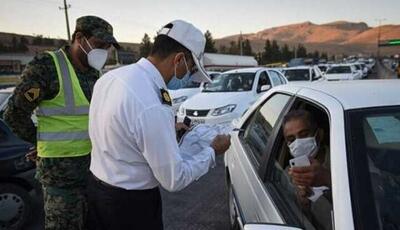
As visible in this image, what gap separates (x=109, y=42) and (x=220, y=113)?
23.2ft

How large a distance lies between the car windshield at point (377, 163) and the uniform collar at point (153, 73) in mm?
856

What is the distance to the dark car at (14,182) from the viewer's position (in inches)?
169

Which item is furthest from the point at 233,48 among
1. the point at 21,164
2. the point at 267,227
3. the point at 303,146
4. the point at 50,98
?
the point at 267,227

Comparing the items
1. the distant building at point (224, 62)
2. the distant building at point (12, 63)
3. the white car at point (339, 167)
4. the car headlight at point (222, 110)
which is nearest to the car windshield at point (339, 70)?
the distant building at point (224, 62)

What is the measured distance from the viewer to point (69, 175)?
109 inches

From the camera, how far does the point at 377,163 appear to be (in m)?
1.92

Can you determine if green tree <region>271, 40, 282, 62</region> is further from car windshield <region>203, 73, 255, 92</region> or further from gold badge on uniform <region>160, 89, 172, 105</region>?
gold badge on uniform <region>160, 89, 172, 105</region>

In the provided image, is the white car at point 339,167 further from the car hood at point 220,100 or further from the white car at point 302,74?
the white car at point 302,74

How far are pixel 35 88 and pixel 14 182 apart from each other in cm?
212

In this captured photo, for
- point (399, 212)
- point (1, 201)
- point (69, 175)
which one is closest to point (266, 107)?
point (69, 175)

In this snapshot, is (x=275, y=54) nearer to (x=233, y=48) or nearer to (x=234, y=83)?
(x=233, y=48)

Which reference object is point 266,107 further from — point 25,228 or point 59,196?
point 25,228

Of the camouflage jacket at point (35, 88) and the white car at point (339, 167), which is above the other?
the camouflage jacket at point (35, 88)

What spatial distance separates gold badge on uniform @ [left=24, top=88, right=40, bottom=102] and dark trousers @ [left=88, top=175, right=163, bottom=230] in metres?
0.85
